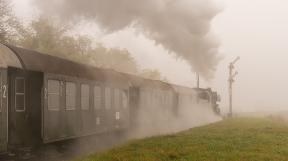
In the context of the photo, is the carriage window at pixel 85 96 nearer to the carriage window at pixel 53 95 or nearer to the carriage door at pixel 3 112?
the carriage window at pixel 53 95

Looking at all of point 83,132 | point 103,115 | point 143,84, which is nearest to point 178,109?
point 143,84

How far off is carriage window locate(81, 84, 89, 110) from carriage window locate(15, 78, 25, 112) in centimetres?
373

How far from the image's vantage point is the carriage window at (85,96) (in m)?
16.3

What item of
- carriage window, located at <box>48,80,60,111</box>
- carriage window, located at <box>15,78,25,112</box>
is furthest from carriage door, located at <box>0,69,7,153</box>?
carriage window, located at <box>48,80,60,111</box>

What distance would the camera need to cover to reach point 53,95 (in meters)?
13.9

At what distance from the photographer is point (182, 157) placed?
40.2 feet

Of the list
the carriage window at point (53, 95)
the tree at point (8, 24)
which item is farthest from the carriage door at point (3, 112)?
the tree at point (8, 24)

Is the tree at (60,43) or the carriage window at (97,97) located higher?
the tree at (60,43)

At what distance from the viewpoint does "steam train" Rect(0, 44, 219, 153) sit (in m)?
12.2

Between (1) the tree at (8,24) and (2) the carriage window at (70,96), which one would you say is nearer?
(2) the carriage window at (70,96)

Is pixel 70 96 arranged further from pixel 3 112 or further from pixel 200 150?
pixel 200 150

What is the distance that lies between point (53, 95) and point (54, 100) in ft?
0.54

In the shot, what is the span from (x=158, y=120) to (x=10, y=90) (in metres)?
15.2

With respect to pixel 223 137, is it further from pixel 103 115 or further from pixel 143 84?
pixel 143 84
